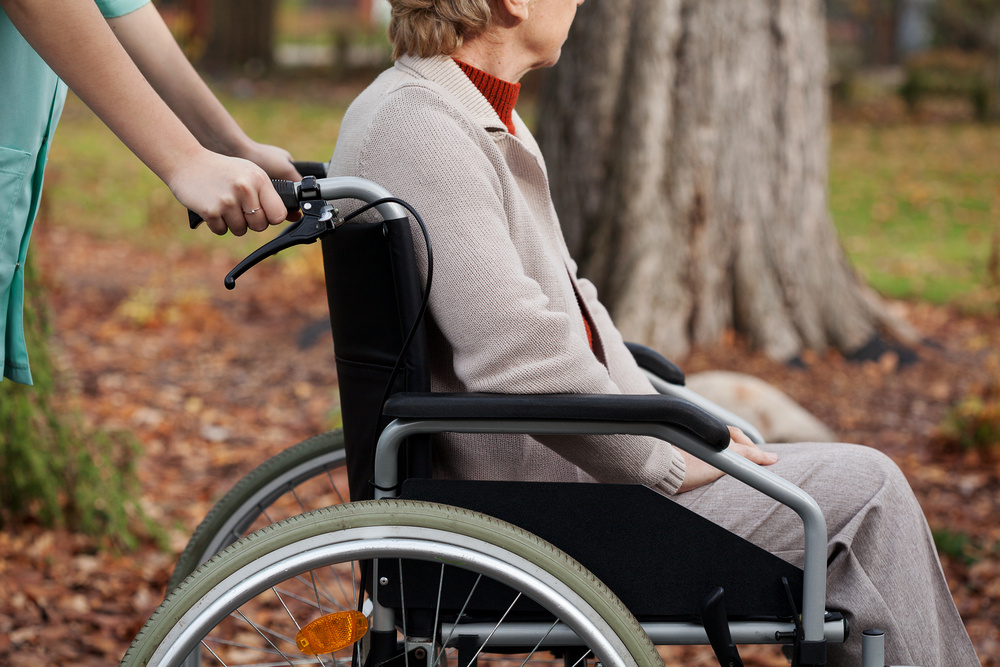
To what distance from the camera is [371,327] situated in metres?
1.59

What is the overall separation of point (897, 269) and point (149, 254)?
5.57 metres

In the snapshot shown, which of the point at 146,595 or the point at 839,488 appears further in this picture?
the point at 146,595

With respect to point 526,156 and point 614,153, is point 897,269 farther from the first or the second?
point 526,156

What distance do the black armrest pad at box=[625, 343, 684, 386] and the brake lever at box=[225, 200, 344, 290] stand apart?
2.82 feet

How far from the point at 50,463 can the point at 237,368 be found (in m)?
2.24

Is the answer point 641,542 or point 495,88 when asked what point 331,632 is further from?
point 495,88

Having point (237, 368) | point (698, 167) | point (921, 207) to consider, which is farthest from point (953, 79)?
point (237, 368)

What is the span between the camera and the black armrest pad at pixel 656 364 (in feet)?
7.02

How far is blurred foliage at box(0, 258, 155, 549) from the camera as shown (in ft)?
9.23

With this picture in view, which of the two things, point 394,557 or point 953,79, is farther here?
point 953,79

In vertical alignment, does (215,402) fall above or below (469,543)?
below

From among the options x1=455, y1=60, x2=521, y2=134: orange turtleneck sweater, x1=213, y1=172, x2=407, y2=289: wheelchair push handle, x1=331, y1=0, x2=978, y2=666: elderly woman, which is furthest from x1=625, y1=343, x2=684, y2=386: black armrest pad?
x1=213, y1=172, x2=407, y2=289: wheelchair push handle

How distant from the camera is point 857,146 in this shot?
13094mm

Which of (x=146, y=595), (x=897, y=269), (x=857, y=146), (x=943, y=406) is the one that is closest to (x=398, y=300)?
(x=146, y=595)
